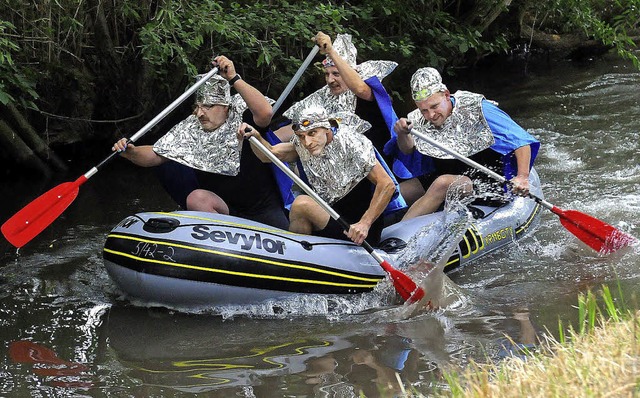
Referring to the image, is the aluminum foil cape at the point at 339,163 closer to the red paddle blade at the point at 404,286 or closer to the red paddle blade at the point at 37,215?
the red paddle blade at the point at 404,286

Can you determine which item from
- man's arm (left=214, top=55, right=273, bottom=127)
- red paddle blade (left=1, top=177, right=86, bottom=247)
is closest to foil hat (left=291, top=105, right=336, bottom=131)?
man's arm (left=214, top=55, right=273, bottom=127)

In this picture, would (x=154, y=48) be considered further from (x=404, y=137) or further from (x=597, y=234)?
(x=597, y=234)

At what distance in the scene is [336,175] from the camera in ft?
18.2

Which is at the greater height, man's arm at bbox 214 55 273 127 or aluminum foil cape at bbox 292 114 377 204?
man's arm at bbox 214 55 273 127

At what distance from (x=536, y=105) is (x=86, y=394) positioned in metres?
8.63

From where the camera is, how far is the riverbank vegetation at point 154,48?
7.69 metres

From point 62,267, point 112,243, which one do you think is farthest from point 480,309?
point 62,267

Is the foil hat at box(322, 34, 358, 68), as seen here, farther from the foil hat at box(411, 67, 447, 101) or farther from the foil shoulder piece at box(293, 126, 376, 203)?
the foil shoulder piece at box(293, 126, 376, 203)

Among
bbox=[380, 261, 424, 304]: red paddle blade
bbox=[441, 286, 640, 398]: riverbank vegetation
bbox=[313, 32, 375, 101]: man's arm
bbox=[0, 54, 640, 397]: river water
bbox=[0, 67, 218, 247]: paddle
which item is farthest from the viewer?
bbox=[313, 32, 375, 101]: man's arm

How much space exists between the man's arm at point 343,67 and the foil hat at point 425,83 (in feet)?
1.24

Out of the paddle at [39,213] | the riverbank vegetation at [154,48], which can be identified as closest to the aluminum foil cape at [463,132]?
the paddle at [39,213]

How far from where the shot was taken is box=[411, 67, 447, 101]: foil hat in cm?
616

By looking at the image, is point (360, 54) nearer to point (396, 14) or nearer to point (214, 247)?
point (396, 14)

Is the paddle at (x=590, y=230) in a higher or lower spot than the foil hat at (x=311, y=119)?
lower
